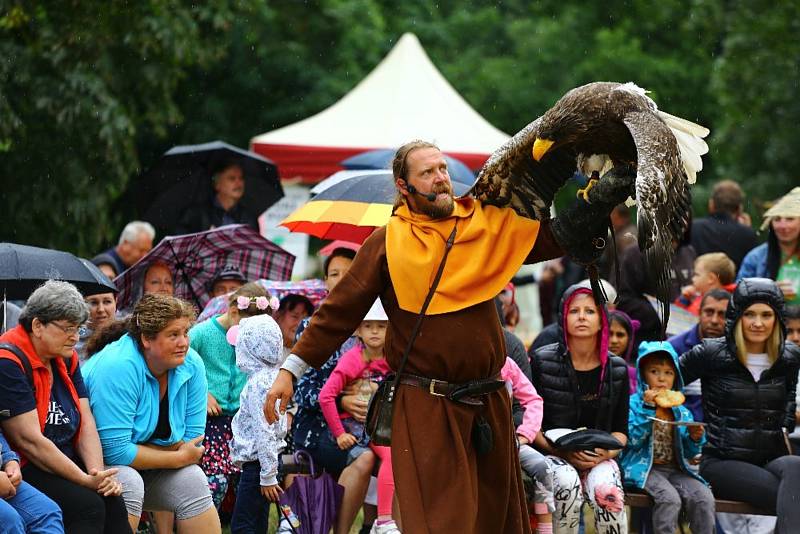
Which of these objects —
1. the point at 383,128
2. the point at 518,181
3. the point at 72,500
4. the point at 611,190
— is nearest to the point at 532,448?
the point at 518,181

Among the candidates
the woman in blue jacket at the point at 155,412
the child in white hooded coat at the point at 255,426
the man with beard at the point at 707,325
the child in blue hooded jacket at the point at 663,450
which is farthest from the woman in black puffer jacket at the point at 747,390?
the woman in blue jacket at the point at 155,412

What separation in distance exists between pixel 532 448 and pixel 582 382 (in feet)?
1.57

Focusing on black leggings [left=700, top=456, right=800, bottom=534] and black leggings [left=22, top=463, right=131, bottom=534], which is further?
black leggings [left=700, top=456, right=800, bottom=534]

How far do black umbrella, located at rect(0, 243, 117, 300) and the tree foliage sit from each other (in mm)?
4011

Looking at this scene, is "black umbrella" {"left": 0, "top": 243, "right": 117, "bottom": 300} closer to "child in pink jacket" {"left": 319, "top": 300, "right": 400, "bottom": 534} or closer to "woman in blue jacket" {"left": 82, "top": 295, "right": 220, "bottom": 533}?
"woman in blue jacket" {"left": 82, "top": 295, "right": 220, "bottom": 533}

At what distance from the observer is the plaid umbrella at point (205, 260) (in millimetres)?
7660

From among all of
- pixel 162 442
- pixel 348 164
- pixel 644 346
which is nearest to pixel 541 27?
pixel 348 164

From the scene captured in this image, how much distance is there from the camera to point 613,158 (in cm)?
527

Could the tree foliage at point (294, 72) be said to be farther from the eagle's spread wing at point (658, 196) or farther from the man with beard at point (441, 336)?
the eagle's spread wing at point (658, 196)

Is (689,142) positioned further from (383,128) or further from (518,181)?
(383,128)

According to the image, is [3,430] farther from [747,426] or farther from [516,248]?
A: [747,426]

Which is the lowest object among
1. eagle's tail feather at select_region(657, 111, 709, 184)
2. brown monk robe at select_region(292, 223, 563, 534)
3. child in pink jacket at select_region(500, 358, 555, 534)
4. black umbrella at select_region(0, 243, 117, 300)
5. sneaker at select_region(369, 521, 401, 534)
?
sneaker at select_region(369, 521, 401, 534)

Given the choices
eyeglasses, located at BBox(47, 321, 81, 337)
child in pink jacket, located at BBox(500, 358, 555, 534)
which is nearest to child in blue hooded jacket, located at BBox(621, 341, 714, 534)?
child in pink jacket, located at BBox(500, 358, 555, 534)

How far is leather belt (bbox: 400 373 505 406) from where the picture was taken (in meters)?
4.85
